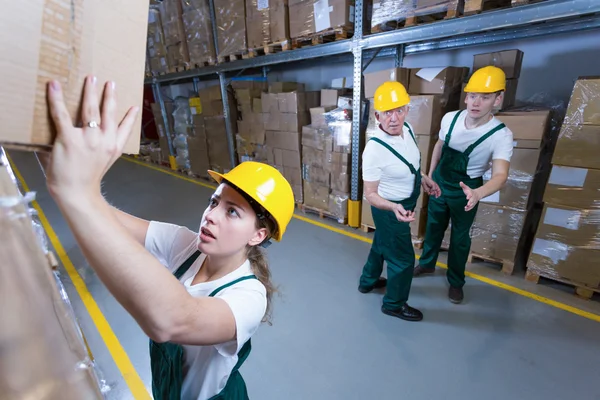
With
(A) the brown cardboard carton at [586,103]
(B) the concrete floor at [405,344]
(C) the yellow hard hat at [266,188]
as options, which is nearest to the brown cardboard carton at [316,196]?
(B) the concrete floor at [405,344]

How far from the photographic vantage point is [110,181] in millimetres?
7902

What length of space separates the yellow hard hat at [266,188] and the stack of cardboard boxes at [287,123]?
12.7 feet

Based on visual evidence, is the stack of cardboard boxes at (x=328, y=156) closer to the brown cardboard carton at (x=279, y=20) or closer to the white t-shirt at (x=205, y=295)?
the brown cardboard carton at (x=279, y=20)

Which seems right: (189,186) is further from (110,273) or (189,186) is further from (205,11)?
(110,273)

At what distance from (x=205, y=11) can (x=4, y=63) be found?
6.28 metres

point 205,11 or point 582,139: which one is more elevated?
point 205,11

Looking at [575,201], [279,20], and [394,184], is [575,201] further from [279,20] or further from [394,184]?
[279,20]

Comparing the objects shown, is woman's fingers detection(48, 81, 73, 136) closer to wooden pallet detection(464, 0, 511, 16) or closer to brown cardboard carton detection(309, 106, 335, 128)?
wooden pallet detection(464, 0, 511, 16)

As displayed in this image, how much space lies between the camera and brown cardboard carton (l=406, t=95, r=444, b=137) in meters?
3.55

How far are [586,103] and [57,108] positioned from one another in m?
3.61

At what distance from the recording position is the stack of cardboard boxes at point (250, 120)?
5754mm

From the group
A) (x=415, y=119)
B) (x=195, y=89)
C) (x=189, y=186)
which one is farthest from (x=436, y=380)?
(x=195, y=89)

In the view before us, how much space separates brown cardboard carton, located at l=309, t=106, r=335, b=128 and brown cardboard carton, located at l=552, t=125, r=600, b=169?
275 centimetres

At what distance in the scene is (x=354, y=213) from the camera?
4.61 meters
